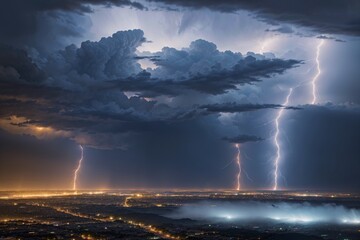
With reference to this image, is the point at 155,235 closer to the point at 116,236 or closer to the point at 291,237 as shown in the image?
the point at 116,236

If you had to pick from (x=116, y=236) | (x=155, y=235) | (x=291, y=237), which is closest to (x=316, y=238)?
(x=291, y=237)

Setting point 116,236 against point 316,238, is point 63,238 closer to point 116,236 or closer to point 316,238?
point 116,236

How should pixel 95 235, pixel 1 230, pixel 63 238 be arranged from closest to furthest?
pixel 63 238 < pixel 95 235 < pixel 1 230

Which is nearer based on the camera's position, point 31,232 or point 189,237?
point 189,237

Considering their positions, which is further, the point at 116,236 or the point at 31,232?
the point at 31,232

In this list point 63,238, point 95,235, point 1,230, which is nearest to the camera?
point 63,238

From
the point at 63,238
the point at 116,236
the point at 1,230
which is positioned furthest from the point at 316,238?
the point at 1,230

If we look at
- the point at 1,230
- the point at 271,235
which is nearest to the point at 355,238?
the point at 271,235

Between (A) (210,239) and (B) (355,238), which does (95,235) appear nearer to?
(A) (210,239)
